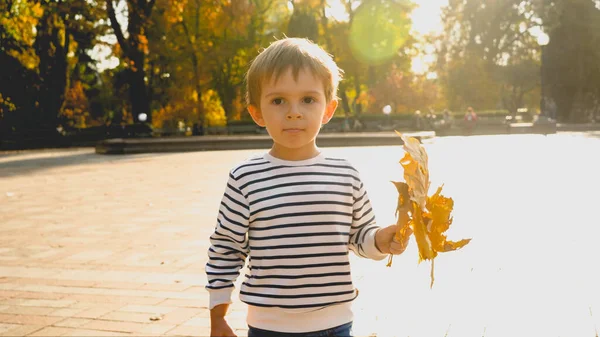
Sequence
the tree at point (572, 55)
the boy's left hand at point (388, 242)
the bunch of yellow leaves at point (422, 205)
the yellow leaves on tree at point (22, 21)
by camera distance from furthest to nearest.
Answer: the tree at point (572, 55) < the yellow leaves on tree at point (22, 21) < the boy's left hand at point (388, 242) < the bunch of yellow leaves at point (422, 205)

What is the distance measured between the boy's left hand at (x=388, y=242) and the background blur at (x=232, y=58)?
81.5 feet

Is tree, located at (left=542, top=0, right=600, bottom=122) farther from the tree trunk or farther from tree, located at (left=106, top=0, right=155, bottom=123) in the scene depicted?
the tree trunk

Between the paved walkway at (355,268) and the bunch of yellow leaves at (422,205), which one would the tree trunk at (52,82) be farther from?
the bunch of yellow leaves at (422,205)

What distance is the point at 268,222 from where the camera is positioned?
224 cm

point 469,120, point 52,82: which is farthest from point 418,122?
point 52,82

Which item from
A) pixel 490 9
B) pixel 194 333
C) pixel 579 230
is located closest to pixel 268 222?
pixel 194 333

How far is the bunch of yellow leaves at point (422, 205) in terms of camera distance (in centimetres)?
194

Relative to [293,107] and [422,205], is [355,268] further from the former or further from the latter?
[422,205]

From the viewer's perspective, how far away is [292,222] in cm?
222

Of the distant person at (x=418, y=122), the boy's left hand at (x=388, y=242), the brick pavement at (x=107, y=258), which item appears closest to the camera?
the boy's left hand at (x=388, y=242)

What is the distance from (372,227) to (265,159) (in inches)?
16.9

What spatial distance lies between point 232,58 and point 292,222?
43363mm

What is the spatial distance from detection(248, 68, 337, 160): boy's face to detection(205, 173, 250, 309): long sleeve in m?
0.24

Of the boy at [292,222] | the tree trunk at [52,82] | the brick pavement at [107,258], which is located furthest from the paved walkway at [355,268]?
the tree trunk at [52,82]
